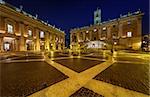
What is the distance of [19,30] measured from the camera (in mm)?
27547

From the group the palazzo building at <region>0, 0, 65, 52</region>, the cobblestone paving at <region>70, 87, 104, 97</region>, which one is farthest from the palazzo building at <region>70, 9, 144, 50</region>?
the cobblestone paving at <region>70, 87, 104, 97</region>

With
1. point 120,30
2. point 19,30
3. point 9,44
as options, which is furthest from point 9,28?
point 120,30

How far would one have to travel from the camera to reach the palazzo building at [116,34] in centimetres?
3675

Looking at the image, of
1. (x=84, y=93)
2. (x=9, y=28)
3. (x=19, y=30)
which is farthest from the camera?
(x=19, y=30)

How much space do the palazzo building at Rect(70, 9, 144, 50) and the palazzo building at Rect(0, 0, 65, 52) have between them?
10.7 m

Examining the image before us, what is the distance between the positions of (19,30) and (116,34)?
30.0 m

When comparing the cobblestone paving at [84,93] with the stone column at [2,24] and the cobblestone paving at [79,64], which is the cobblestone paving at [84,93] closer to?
the cobblestone paving at [79,64]

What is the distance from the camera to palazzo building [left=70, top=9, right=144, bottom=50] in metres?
36.8

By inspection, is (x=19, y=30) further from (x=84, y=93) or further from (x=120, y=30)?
(x=120, y=30)

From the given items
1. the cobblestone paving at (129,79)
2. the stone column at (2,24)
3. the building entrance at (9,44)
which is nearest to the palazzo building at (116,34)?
the building entrance at (9,44)

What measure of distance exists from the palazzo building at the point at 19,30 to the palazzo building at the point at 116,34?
35.1 ft

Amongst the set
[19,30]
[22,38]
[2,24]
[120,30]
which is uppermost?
[120,30]

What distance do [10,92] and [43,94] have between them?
1127 millimetres

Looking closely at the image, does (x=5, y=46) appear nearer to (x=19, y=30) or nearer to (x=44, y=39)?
(x=19, y=30)
